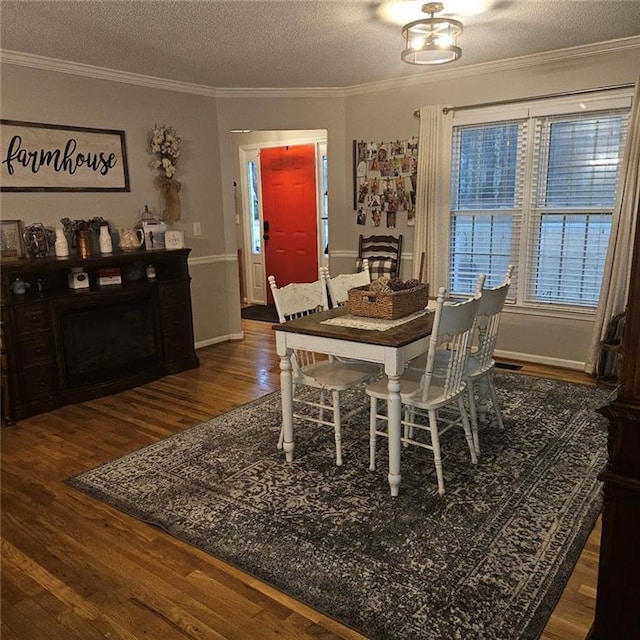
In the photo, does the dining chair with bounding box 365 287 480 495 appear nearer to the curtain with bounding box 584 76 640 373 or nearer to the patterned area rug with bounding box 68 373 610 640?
the patterned area rug with bounding box 68 373 610 640

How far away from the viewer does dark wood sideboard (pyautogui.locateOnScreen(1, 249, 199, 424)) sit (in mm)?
3637

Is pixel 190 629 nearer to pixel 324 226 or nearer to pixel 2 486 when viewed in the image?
pixel 2 486

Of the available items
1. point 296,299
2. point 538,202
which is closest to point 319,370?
point 296,299

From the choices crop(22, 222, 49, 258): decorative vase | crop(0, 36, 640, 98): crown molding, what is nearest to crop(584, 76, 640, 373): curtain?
crop(0, 36, 640, 98): crown molding

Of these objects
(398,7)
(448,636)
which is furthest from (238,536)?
(398,7)

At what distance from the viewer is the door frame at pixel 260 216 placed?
6820 millimetres

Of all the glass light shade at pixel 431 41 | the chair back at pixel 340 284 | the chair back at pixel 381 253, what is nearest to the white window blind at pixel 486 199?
the chair back at pixel 381 253

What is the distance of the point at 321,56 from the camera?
409 centimetres

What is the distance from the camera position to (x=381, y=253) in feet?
17.2

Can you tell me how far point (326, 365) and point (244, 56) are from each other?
2.47m

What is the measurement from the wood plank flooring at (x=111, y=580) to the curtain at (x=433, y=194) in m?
2.93

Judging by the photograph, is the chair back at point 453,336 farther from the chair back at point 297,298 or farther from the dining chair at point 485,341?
the chair back at point 297,298

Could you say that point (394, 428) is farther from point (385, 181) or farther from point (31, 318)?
point (385, 181)

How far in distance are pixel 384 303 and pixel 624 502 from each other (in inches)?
64.2
